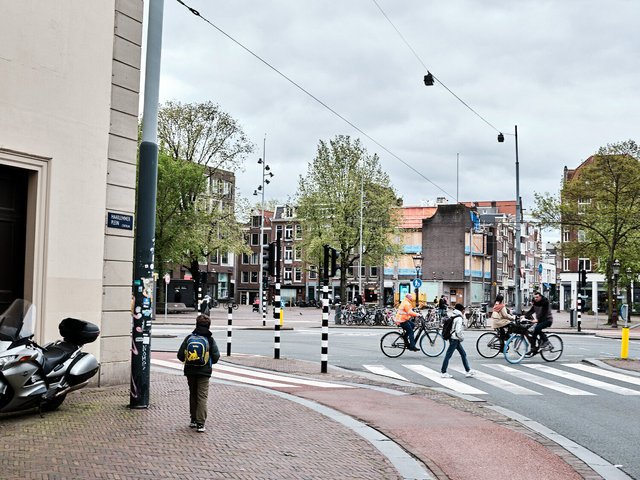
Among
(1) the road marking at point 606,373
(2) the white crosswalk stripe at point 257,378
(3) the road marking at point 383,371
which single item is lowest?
(3) the road marking at point 383,371

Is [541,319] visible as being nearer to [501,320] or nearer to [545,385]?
[501,320]

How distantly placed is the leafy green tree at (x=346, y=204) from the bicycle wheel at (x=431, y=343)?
31823 mm

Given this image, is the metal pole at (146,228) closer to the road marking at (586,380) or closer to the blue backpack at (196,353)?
the blue backpack at (196,353)

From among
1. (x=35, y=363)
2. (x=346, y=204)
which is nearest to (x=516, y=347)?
(x=35, y=363)

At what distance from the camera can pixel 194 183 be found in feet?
132

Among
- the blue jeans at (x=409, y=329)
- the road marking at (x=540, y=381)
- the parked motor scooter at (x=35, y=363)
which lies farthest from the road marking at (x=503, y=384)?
the parked motor scooter at (x=35, y=363)

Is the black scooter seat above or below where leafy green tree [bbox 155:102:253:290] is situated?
below

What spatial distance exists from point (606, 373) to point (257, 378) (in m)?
7.87

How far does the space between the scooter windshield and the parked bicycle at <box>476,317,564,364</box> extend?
476 inches

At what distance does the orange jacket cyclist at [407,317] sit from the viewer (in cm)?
1714

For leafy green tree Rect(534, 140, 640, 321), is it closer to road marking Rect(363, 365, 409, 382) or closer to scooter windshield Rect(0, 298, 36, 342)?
road marking Rect(363, 365, 409, 382)

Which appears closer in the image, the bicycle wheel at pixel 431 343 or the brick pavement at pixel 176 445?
the brick pavement at pixel 176 445

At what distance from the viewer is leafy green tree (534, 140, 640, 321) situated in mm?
38188

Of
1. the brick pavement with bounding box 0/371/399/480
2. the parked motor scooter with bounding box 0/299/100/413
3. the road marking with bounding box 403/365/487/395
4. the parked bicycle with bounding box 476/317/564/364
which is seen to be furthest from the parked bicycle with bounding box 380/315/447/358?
the parked motor scooter with bounding box 0/299/100/413
